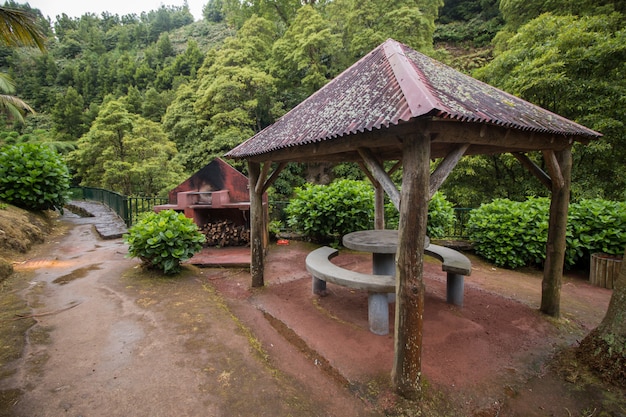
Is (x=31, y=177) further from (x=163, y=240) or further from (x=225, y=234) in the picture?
(x=163, y=240)

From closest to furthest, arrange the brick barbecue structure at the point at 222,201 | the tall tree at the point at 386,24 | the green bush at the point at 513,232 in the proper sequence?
the green bush at the point at 513,232 → the brick barbecue structure at the point at 222,201 → the tall tree at the point at 386,24

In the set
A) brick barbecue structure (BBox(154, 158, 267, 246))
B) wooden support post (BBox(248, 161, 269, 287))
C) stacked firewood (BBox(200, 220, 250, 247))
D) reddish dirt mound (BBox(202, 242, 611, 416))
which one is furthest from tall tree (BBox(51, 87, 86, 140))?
reddish dirt mound (BBox(202, 242, 611, 416))

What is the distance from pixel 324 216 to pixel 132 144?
12.6m

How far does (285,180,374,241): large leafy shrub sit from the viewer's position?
755 cm

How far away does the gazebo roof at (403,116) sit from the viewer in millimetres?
2590

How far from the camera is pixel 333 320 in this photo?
4219 millimetres

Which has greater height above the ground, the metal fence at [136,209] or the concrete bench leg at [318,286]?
the metal fence at [136,209]

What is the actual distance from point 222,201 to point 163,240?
2269 mm

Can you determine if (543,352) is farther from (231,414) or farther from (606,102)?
(606,102)

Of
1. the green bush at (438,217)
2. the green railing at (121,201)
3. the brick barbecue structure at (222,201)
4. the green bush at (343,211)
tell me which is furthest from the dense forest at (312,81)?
the brick barbecue structure at (222,201)

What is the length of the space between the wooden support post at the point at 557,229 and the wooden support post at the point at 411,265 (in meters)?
2.52

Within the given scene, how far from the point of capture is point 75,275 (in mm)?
5406

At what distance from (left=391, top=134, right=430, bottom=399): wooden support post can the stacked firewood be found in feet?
18.5

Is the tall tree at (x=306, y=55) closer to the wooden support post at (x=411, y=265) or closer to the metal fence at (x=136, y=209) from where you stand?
the metal fence at (x=136, y=209)
